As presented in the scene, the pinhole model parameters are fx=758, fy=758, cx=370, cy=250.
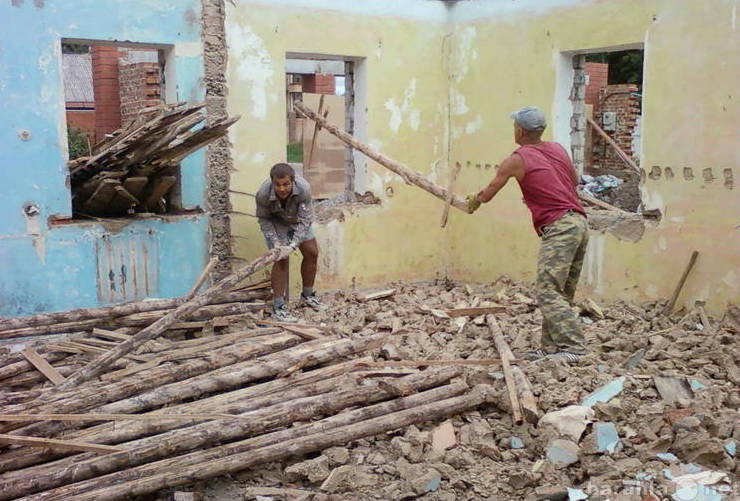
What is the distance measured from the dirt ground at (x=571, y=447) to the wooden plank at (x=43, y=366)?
5.39ft

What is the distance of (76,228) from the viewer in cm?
638

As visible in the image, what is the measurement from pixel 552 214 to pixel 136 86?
8376 millimetres

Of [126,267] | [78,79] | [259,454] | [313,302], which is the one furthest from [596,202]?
[78,79]

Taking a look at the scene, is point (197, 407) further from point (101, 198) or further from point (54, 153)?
point (54, 153)

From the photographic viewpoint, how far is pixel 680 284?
655 centimetres

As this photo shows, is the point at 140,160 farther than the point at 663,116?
No

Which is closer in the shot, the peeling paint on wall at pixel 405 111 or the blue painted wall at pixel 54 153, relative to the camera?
the blue painted wall at pixel 54 153

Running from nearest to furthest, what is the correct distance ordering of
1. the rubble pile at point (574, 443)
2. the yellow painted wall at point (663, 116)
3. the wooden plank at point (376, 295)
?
the rubble pile at point (574, 443) → the yellow painted wall at point (663, 116) → the wooden plank at point (376, 295)

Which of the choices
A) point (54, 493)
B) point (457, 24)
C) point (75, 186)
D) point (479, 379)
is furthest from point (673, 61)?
point (54, 493)

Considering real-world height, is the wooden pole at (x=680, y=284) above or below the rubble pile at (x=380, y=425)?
above

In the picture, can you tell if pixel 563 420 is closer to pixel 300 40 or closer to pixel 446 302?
pixel 446 302

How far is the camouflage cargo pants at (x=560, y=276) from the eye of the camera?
5.37 meters

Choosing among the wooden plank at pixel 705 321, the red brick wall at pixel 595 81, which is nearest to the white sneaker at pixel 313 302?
the wooden plank at pixel 705 321

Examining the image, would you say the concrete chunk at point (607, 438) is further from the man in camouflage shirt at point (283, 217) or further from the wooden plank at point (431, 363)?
the man in camouflage shirt at point (283, 217)
